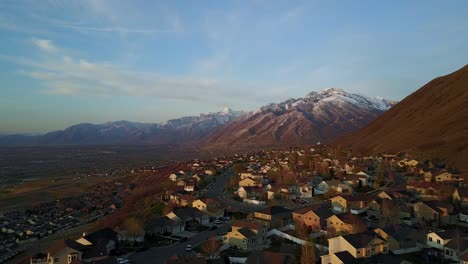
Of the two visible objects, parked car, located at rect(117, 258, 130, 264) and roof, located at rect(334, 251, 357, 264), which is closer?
roof, located at rect(334, 251, 357, 264)

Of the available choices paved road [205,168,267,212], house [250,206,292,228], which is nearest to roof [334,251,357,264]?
house [250,206,292,228]

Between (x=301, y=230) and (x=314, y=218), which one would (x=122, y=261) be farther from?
(x=314, y=218)

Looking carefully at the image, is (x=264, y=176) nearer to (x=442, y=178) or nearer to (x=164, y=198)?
(x=164, y=198)

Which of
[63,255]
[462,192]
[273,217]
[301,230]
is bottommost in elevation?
[63,255]

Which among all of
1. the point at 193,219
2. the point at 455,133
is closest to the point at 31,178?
the point at 193,219

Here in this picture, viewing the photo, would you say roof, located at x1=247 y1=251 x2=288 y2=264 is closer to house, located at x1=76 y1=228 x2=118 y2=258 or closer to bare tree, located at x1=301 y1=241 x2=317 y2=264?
bare tree, located at x1=301 y1=241 x2=317 y2=264

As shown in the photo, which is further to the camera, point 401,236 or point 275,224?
point 275,224

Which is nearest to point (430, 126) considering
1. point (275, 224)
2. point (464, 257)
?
point (275, 224)
